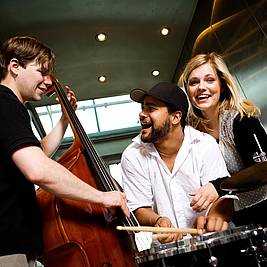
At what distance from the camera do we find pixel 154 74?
6.21 meters

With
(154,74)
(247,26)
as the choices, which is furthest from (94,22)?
(247,26)

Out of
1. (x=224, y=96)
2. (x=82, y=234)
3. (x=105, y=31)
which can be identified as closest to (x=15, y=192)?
(x=82, y=234)

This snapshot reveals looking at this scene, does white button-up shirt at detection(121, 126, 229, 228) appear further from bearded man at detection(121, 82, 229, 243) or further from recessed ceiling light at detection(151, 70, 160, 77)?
recessed ceiling light at detection(151, 70, 160, 77)

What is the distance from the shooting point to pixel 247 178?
1371 mm

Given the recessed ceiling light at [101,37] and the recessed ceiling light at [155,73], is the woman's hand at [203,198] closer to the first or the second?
the recessed ceiling light at [101,37]

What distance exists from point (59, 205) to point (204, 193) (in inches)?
25.1

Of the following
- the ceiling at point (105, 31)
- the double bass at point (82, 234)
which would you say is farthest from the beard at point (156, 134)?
the ceiling at point (105, 31)

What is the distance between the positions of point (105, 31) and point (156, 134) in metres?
3.47

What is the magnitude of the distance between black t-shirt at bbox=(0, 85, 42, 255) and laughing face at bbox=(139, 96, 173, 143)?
2.37ft

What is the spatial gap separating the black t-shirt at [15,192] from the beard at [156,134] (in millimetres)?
703

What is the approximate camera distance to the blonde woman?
179cm

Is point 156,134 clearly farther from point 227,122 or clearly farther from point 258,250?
point 258,250

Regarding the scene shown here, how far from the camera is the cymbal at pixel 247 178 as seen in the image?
4.38ft

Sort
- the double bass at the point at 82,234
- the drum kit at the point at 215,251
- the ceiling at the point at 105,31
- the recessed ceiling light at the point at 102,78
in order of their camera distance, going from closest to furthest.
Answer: the drum kit at the point at 215,251 < the double bass at the point at 82,234 < the ceiling at the point at 105,31 < the recessed ceiling light at the point at 102,78
